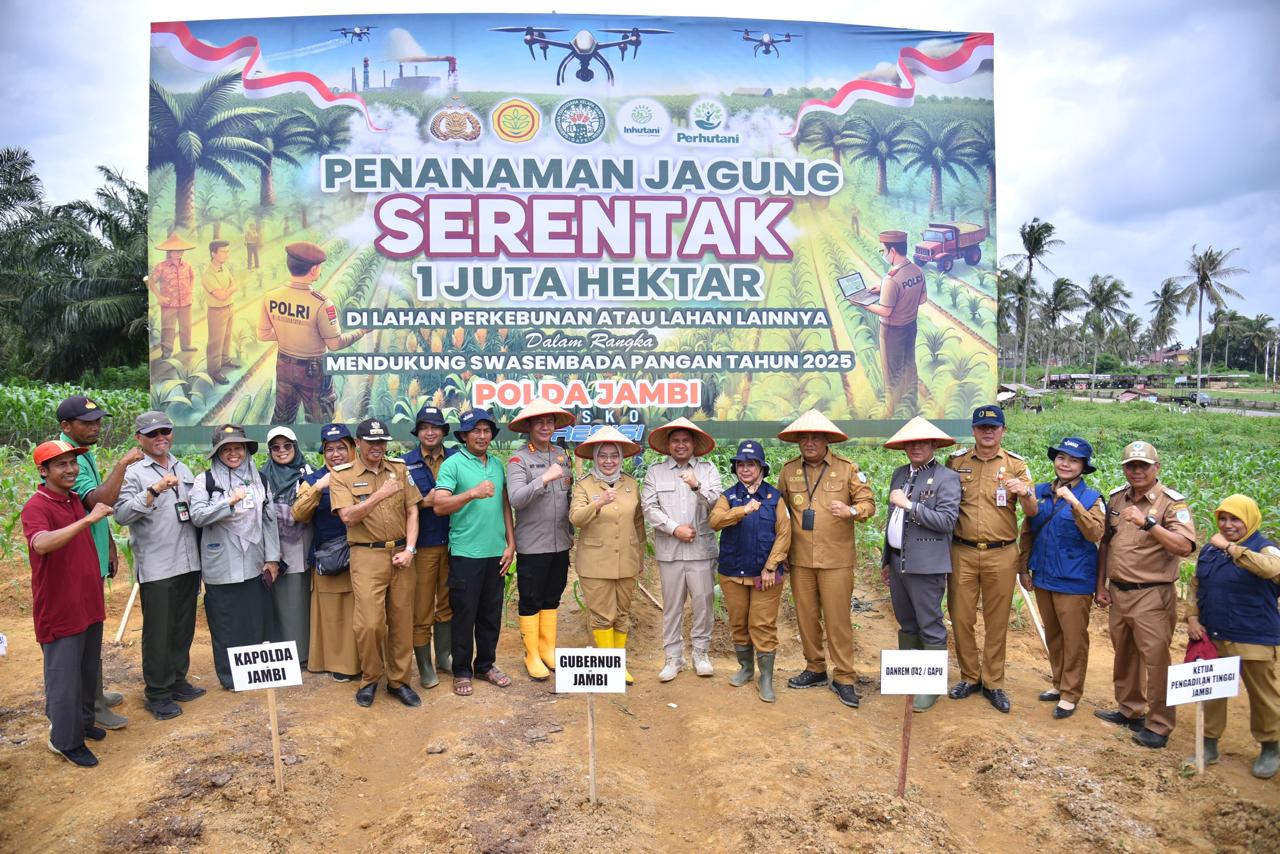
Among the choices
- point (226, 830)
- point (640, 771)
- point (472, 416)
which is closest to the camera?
point (226, 830)

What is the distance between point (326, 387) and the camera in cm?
838

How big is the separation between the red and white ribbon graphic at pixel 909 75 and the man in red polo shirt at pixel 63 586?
7.09 meters

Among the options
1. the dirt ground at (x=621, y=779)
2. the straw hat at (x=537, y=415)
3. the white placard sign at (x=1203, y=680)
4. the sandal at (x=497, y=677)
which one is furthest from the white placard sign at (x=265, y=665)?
the white placard sign at (x=1203, y=680)

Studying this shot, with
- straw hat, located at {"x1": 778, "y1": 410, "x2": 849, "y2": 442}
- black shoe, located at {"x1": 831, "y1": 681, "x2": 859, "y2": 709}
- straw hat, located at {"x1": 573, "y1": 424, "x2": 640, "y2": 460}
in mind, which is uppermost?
straw hat, located at {"x1": 778, "y1": 410, "x2": 849, "y2": 442}

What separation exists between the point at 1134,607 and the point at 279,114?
28.1 feet

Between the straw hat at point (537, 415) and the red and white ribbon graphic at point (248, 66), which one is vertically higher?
the red and white ribbon graphic at point (248, 66)

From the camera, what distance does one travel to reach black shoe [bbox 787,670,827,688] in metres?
6.29

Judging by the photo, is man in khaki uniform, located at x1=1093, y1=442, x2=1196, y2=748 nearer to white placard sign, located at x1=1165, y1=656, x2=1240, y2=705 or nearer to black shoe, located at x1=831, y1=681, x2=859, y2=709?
white placard sign, located at x1=1165, y1=656, x2=1240, y2=705

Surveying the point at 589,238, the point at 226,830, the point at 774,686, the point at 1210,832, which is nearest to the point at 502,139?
the point at 589,238

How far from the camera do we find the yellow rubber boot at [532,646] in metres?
6.30

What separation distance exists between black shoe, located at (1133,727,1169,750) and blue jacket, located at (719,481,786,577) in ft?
8.54

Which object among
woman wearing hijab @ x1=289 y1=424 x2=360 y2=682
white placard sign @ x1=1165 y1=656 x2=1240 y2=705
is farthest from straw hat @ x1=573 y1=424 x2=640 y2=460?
white placard sign @ x1=1165 y1=656 x2=1240 y2=705

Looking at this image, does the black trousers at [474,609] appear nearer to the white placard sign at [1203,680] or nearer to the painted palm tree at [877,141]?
the white placard sign at [1203,680]

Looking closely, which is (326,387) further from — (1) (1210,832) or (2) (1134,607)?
(1) (1210,832)
